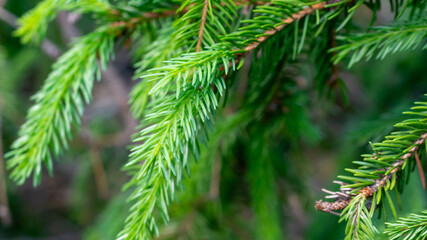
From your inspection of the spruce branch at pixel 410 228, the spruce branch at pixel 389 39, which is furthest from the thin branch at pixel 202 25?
the spruce branch at pixel 410 228

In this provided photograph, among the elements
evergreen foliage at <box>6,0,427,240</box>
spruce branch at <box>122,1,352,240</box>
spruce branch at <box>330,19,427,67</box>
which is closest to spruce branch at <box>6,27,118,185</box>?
evergreen foliage at <box>6,0,427,240</box>

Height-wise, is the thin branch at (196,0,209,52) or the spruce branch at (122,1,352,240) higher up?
the thin branch at (196,0,209,52)

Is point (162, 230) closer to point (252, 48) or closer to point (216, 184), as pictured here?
point (216, 184)

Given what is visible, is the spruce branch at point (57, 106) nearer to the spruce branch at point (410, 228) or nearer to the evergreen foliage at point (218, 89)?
the evergreen foliage at point (218, 89)

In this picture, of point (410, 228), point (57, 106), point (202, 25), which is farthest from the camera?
point (57, 106)

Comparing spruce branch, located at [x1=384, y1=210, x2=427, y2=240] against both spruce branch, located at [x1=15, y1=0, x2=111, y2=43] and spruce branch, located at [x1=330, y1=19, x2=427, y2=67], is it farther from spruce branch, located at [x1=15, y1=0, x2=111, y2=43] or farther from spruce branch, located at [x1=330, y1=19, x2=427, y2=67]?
spruce branch, located at [x1=15, y1=0, x2=111, y2=43]

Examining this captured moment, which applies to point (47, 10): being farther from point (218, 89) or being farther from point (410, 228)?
point (410, 228)

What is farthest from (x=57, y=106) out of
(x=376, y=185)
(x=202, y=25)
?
(x=376, y=185)

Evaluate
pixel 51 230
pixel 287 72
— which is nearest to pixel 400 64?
pixel 287 72
